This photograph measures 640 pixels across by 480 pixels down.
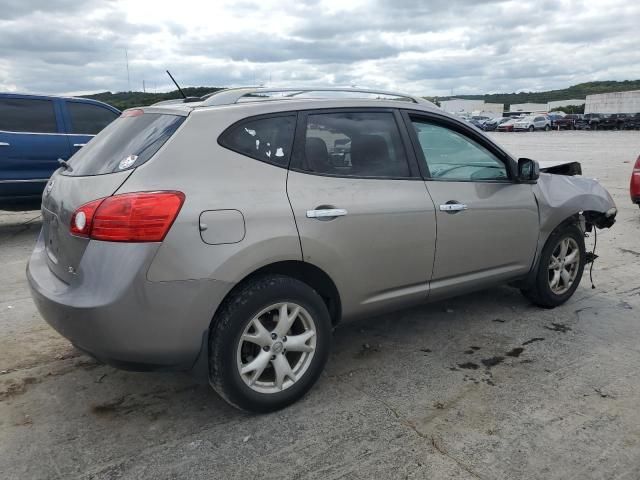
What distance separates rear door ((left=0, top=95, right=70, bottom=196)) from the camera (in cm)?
760

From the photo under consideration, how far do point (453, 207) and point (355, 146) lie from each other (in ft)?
2.71

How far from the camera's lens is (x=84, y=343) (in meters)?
2.77

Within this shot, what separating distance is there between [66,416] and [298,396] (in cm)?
128

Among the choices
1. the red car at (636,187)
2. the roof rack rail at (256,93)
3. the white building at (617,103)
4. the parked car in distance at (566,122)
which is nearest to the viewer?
the roof rack rail at (256,93)

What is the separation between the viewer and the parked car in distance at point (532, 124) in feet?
166

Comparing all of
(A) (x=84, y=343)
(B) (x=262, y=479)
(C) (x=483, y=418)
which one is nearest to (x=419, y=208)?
(C) (x=483, y=418)

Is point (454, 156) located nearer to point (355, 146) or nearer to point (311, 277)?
point (355, 146)

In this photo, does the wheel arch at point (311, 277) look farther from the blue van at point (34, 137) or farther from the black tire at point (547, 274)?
the blue van at point (34, 137)

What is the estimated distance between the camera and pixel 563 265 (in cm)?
482

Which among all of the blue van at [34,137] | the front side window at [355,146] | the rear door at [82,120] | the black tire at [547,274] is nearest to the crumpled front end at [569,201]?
the black tire at [547,274]

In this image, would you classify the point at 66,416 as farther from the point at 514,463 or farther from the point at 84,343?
the point at 514,463

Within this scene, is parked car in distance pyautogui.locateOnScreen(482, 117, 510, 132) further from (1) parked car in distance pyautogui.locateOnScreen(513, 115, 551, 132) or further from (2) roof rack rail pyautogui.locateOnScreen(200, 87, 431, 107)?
(2) roof rack rail pyautogui.locateOnScreen(200, 87, 431, 107)

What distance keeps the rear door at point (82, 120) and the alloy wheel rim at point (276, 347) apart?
19.8ft

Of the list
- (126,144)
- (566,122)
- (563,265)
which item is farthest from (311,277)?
(566,122)
